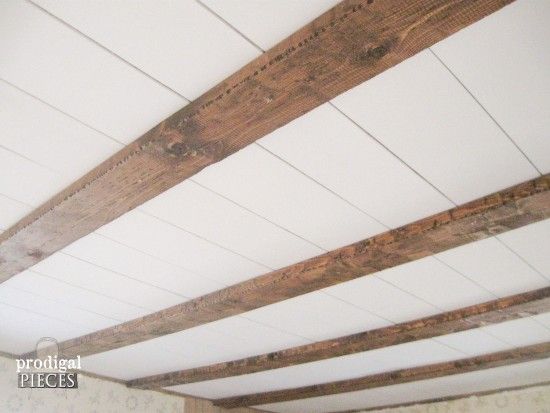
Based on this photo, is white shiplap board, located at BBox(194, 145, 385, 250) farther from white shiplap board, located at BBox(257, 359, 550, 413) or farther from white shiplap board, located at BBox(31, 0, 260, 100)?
white shiplap board, located at BBox(257, 359, 550, 413)

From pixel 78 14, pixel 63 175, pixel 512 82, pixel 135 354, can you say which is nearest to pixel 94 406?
pixel 135 354

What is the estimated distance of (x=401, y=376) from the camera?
4.28 meters

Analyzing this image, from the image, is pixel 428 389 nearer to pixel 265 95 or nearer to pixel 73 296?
pixel 73 296

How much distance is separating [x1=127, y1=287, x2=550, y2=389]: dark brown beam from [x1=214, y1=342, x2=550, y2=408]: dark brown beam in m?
0.91

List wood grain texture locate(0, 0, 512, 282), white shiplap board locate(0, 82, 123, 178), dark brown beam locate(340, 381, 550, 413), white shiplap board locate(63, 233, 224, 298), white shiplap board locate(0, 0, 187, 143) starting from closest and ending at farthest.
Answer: wood grain texture locate(0, 0, 512, 282), white shiplap board locate(0, 0, 187, 143), white shiplap board locate(0, 82, 123, 178), white shiplap board locate(63, 233, 224, 298), dark brown beam locate(340, 381, 550, 413)

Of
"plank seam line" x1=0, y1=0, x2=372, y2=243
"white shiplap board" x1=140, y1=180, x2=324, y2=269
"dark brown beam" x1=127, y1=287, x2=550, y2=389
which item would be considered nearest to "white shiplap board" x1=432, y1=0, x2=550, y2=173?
"plank seam line" x1=0, y1=0, x2=372, y2=243

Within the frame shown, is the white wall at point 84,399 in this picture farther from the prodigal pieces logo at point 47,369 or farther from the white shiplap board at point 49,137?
the white shiplap board at point 49,137

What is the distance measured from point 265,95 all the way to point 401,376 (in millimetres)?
3585

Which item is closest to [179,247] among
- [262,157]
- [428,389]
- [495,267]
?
[262,157]

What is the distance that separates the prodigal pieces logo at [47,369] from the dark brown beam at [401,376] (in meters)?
1.75

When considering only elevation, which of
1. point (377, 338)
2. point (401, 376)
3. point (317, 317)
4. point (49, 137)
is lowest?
point (401, 376)

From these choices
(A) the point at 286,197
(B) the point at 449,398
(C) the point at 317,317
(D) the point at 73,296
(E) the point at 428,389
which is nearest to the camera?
(A) the point at 286,197

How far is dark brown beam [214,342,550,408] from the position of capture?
3730 millimetres

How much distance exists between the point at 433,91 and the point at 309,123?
1.30 ft
